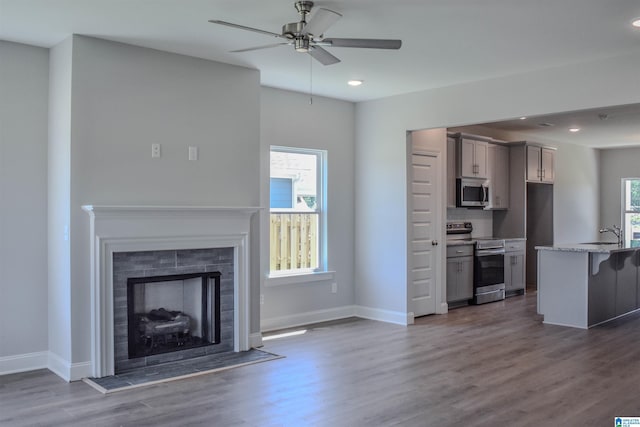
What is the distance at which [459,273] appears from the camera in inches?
293

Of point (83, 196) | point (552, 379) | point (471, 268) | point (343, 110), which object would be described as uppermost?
point (343, 110)

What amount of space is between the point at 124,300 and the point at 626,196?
32.5ft

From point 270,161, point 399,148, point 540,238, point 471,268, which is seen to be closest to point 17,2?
point 270,161

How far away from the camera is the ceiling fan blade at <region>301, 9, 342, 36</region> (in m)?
3.09

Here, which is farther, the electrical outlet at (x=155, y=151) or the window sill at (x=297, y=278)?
the window sill at (x=297, y=278)

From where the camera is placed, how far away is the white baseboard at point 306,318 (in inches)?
238

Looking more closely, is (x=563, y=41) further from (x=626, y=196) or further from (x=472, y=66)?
(x=626, y=196)

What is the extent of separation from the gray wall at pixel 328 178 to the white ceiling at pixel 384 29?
0.88 metres

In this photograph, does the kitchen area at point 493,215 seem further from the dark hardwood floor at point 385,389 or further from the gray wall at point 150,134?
the gray wall at point 150,134

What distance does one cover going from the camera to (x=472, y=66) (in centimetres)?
505

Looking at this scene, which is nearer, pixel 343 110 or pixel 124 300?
pixel 124 300

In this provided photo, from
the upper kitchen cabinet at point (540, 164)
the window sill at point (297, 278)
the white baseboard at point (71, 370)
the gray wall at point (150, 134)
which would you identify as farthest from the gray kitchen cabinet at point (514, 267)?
the white baseboard at point (71, 370)

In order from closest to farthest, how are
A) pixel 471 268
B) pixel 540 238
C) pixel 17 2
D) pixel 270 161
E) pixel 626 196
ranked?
1. pixel 17 2
2. pixel 270 161
3. pixel 471 268
4. pixel 540 238
5. pixel 626 196

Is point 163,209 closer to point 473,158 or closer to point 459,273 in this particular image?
point 459,273
